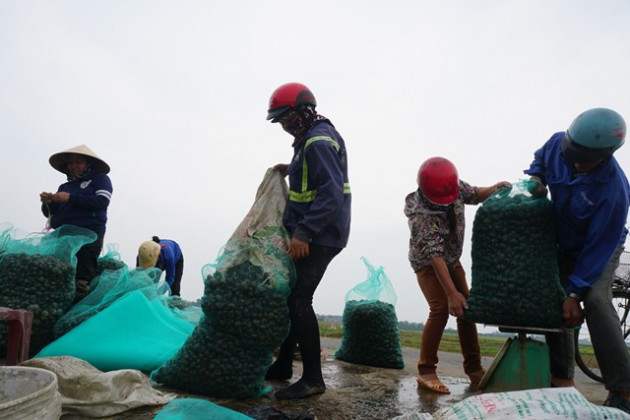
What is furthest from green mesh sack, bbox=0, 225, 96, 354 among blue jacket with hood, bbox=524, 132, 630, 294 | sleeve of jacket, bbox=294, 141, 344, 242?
blue jacket with hood, bbox=524, 132, 630, 294

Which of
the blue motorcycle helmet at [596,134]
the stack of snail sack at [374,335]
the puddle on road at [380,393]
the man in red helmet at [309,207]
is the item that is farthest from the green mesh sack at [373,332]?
the blue motorcycle helmet at [596,134]

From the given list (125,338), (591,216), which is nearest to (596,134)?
(591,216)

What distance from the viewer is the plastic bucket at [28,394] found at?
3.92 feet

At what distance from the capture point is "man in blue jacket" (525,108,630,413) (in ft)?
7.66

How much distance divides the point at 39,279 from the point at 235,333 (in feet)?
4.87

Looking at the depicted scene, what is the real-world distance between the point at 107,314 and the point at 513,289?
8.13ft

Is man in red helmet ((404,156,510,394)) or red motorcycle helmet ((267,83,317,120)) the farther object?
man in red helmet ((404,156,510,394))

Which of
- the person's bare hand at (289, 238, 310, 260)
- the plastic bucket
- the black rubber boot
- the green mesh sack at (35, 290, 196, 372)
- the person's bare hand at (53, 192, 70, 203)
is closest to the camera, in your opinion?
the plastic bucket

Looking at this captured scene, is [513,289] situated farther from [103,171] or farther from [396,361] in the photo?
[103,171]

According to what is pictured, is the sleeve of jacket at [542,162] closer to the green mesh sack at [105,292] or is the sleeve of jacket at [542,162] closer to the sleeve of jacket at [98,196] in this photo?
the green mesh sack at [105,292]

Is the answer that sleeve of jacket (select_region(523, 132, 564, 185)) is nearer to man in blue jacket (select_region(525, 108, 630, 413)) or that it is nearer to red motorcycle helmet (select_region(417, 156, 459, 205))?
man in blue jacket (select_region(525, 108, 630, 413))

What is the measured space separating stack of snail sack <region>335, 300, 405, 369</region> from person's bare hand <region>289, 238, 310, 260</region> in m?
1.42

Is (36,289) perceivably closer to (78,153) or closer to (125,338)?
(125,338)

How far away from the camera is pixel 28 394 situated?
139 centimetres
